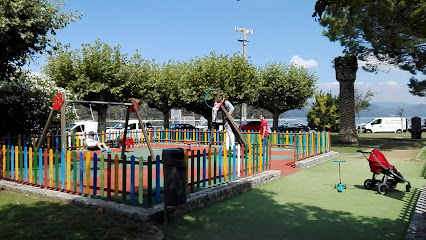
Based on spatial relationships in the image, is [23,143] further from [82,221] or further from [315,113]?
[315,113]

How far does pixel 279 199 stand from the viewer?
703 centimetres

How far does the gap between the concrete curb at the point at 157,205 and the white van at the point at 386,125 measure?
3635 centimetres

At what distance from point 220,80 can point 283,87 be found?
7299mm

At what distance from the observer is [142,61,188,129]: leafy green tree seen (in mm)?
24953

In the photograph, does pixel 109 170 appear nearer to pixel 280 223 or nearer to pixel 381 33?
pixel 280 223

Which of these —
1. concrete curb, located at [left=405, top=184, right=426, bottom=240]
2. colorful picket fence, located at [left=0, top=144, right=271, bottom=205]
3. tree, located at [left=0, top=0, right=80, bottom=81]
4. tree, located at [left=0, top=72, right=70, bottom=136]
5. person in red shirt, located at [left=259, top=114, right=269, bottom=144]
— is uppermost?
tree, located at [left=0, top=0, right=80, bottom=81]

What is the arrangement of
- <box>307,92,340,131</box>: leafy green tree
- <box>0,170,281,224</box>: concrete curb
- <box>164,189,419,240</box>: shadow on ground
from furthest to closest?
<box>307,92,340,131</box>: leafy green tree < <box>0,170,281,224</box>: concrete curb < <box>164,189,419,240</box>: shadow on ground

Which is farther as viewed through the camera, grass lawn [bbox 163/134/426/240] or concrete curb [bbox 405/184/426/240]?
grass lawn [bbox 163/134/426/240]

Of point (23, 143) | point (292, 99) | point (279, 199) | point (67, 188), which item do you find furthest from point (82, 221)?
point (292, 99)

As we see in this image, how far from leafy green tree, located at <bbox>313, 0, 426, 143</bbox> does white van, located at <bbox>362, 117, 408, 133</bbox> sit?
71.8 ft

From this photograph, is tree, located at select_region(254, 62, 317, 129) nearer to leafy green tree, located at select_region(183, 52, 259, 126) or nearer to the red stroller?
leafy green tree, located at select_region(183, 52, 259, 126)

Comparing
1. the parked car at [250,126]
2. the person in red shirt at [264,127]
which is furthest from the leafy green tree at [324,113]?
the person in red shirt at [264,127]

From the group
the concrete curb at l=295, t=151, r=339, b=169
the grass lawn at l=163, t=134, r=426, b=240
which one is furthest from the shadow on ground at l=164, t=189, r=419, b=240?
the concrete curb at l=295, t=151, r=339, b=169

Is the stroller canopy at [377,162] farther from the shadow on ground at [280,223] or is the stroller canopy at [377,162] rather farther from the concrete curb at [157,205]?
the concrete curb at [157,205]
